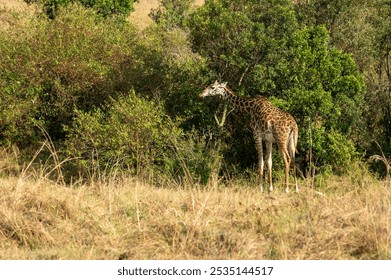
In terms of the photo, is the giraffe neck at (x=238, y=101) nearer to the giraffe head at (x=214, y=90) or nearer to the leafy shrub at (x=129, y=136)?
the giraffe head at (x=214, y=90)

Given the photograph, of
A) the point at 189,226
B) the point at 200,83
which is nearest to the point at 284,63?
the point at 200,83

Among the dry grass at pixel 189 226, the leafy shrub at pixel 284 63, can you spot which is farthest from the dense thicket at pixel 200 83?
the dry grass at pixel 189 226

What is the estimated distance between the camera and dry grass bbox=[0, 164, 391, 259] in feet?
21.7

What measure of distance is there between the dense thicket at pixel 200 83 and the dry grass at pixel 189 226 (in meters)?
3.55

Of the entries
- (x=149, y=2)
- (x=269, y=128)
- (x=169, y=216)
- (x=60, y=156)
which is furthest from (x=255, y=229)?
(x=149, y=2)

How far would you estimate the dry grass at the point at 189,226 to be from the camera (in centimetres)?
661

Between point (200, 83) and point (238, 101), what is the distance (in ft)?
6.21

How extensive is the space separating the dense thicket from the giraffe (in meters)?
0.64

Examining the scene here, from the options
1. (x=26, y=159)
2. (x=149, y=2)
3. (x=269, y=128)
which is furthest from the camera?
(x=149, y=2)

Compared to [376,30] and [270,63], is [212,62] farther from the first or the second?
[376,30]

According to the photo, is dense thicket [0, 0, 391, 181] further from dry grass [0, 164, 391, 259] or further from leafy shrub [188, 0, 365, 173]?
dry grass [0, 164, 391, 259]

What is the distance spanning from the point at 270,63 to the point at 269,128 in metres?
1.85

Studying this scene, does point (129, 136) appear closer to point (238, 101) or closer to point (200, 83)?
point (200, 83)
